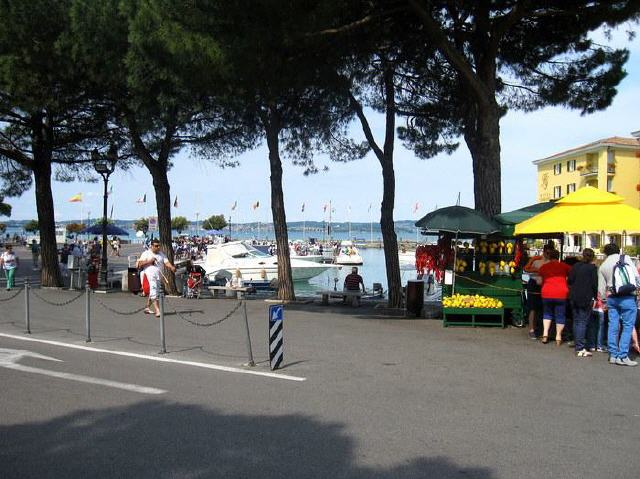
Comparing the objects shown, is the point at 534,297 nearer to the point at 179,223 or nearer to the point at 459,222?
the point at 459,222

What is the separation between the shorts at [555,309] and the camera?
433 inches

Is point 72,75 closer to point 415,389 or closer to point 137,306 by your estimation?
point 137,306

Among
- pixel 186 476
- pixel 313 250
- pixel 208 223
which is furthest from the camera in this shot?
pixel 208 223

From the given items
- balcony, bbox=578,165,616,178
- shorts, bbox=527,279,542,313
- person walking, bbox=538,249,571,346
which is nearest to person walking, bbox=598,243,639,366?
person walking, bbox=538,249,571,346

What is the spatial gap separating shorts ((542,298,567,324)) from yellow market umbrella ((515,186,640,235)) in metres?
1.32

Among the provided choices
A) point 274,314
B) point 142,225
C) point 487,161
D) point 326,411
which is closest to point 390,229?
point 487,161

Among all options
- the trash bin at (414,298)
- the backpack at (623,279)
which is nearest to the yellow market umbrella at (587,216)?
the backpack at (623,279)

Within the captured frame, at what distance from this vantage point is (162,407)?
23.5ft

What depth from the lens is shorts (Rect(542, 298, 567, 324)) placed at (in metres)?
11.0

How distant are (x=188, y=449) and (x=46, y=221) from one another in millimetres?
20481

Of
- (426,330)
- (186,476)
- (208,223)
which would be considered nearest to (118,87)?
(426,330)

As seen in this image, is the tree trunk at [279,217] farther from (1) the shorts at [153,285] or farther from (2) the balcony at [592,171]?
(2) the balcony at [592,171]

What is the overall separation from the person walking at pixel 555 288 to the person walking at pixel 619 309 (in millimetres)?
1155

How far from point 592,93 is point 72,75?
1451 centimetres
